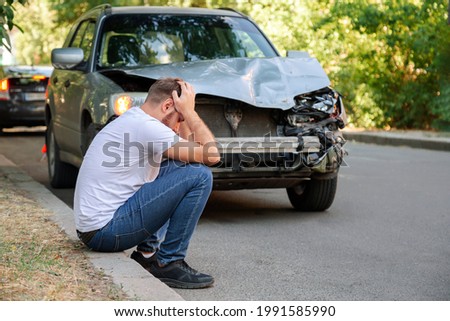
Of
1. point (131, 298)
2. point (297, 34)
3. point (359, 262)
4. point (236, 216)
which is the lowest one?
point (297, 34)

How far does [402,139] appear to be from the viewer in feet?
58.4

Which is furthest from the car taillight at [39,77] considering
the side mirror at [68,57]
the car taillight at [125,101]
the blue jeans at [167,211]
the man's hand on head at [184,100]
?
the man's hand on head at [184,100]

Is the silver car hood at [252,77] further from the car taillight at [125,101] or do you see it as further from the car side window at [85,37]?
the car side window at [85,37]

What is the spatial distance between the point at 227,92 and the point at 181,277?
8.41 ft

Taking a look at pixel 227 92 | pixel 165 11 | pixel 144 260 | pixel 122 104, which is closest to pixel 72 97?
pixel 165 11

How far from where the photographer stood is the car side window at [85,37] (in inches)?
379

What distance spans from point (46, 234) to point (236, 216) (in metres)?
2.53

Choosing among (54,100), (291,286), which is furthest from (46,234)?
(54,100)

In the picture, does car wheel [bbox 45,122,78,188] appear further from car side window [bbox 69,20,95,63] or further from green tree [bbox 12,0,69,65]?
green tree [bbox 12,0,69,65]

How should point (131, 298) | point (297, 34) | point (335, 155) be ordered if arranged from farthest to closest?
point (297, 34)
point (335, 155)
point (131, 298)

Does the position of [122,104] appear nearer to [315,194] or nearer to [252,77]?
Result: [252,77]

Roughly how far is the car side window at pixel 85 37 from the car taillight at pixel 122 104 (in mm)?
1518

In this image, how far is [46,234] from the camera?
22.3 feet

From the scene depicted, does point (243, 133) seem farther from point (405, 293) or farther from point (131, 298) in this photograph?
point (131, 298)
